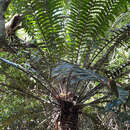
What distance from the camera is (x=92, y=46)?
253cm

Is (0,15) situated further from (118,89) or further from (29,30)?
(118,89)

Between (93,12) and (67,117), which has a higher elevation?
(93,12)

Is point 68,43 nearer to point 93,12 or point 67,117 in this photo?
point 93,12

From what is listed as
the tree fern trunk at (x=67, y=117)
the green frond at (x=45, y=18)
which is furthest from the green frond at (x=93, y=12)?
the tree fern trunk at (x=67, y=117)

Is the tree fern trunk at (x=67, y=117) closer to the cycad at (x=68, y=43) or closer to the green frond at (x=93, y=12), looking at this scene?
the cycad at (x=68, y=43)

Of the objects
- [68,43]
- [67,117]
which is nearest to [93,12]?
[68,43]

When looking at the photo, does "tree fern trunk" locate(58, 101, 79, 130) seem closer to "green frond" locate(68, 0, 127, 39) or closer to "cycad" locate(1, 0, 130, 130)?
"cycad" locate(1, 0, 130, 130)

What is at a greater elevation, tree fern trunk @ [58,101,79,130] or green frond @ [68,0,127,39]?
green frond @ [68,0,127,39]

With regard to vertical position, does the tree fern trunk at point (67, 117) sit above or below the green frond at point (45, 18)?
below

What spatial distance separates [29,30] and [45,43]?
40 centimetres

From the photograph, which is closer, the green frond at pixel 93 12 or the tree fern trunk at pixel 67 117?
the green frond at pixel 93 12

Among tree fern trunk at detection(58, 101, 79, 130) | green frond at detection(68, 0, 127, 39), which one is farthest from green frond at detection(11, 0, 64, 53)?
tree fern trunk at detection(58, 101, 79, 130)

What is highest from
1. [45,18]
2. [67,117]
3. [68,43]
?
[45,18]

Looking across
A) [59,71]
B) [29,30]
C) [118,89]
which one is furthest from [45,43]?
[118,89]
